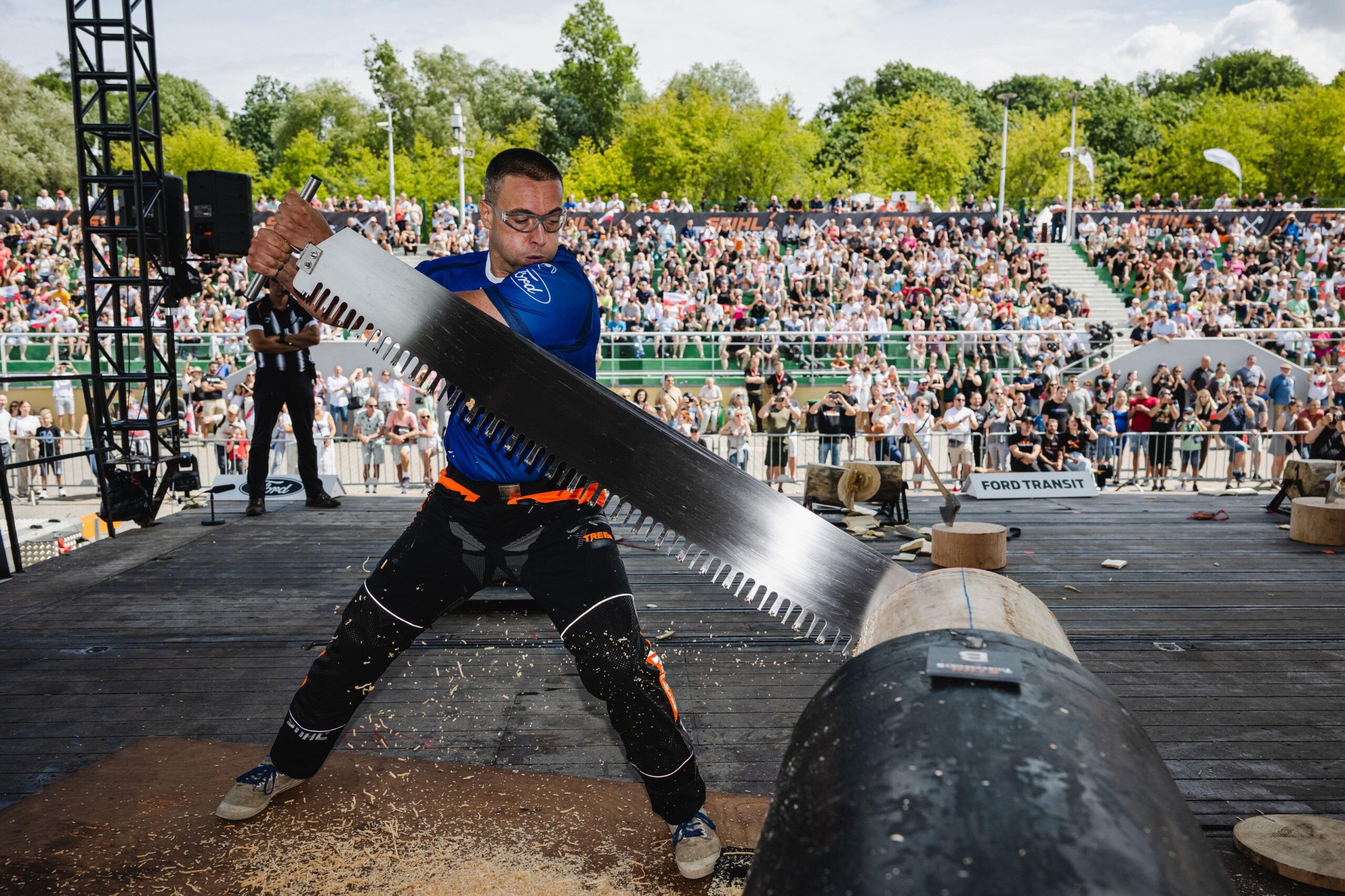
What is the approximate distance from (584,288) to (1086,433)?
1108cm

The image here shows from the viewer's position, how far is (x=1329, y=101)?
4572 cm

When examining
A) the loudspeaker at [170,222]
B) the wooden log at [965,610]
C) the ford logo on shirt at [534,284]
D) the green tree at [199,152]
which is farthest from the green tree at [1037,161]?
the wooden log at [965,610]

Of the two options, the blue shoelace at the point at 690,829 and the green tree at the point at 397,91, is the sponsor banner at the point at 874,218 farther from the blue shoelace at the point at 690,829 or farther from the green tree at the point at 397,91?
the green tree at the point at 397,91

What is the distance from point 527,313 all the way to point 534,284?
8cm

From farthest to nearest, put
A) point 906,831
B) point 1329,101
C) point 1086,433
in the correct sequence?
1. point 1329,101
2. point 1086,433
3. point 906,831

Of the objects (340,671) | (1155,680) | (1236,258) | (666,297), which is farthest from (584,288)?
(1236,258)

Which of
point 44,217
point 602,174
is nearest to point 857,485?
point 44,217

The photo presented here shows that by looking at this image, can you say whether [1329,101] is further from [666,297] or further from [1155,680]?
[1155,680]

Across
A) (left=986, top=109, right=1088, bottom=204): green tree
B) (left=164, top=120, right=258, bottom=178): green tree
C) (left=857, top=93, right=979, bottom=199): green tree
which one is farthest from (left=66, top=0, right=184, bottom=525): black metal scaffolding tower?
(left=986, top=109, right=1088, bottom=204): green tree

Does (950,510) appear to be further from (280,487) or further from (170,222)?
(170,222)

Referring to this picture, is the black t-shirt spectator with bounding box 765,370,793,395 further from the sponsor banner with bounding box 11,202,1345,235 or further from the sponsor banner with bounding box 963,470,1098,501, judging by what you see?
the sponsor banner with bounding box 11,202,1345,235

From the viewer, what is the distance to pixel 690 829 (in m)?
2.55

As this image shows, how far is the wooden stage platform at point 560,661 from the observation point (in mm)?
3559

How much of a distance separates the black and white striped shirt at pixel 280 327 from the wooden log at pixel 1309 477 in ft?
28.8
